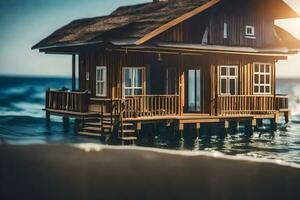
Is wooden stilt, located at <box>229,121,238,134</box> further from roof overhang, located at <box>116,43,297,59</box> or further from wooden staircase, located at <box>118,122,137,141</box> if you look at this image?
wooden staircase, located at <box>118,122,137,141</box>

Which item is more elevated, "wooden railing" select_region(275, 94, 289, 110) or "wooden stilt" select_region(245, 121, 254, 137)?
"wooden railing" select_region(275, 94, 289, 110)

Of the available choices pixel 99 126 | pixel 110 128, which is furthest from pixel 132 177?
pixel 99 126

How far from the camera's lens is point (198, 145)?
17938 millimetres

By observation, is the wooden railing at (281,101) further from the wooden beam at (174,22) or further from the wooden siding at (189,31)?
the wooden beam at (174,22)

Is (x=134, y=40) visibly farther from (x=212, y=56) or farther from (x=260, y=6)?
(x=260, y=6)

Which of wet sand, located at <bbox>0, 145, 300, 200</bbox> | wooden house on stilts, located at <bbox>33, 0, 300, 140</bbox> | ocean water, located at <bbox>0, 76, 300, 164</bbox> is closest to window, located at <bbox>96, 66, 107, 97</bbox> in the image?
wooden house on stilts, located at <bbox>33, 0, 300, 140</bbox>

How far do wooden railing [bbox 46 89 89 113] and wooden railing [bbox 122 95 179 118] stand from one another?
1.41 metres

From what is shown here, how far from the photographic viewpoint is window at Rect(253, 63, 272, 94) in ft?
65.6

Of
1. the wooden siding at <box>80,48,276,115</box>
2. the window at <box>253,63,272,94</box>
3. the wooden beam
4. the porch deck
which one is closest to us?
the wooden beam

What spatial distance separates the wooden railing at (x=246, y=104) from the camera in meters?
18.5

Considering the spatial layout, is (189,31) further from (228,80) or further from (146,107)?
(146,107)

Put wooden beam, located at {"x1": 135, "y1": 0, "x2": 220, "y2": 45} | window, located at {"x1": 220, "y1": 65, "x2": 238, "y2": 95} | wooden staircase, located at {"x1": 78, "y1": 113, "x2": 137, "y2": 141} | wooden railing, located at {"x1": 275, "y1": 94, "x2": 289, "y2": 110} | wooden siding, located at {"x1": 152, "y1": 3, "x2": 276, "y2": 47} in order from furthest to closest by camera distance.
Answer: wooden railing, located at {"x1": 275, "y1": 94, "x2": 289, "y2": 110}
window, located at {"x1": 220, "y1": 65, "x2": 238, "y2": 95}
wooden siding, located at {"x1": 152, "y1": 3, "x2": 276, "y2": 47}
wooden staircase, located at {"x1": 78, "y1": 113, "x2": 137, "y2": 141}
wooden beam, located at {"x1": 135, "y1": 0, "x2": 220, "y2": 45}

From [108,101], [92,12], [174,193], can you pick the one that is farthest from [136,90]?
[174,193]

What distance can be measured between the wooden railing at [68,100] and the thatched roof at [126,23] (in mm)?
1514
